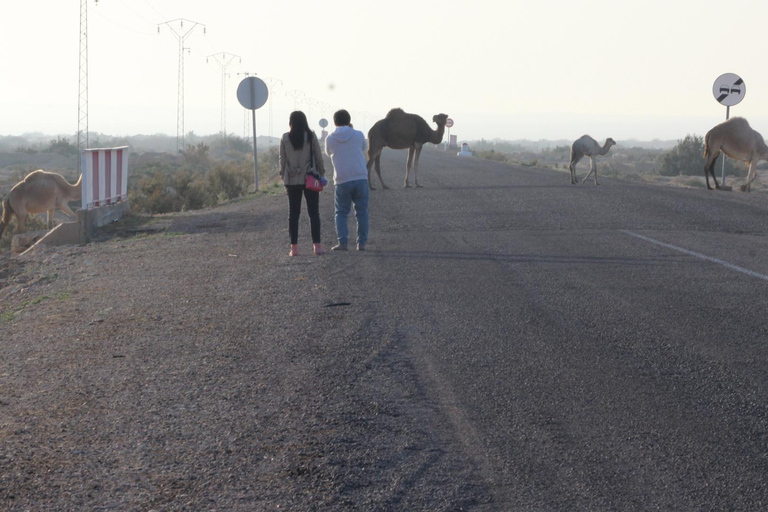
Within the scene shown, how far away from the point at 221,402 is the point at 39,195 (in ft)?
40.0

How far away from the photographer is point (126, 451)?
5.00 metres

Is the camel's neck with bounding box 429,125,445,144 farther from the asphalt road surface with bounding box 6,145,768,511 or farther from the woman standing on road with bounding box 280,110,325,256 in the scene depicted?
the woman standing on road with bounding box 280,110,325,256

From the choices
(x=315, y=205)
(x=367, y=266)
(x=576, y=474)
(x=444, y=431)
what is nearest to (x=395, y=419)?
(x=444, y=431)

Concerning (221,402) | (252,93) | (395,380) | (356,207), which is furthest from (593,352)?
(252,93)

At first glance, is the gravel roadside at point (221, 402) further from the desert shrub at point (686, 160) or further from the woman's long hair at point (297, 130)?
the desert shrub at point (686, 160)

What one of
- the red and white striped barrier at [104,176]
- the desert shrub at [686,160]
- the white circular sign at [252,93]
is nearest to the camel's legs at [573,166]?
the white circular sign at [252,93]

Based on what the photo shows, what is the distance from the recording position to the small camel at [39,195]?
16641 millimetres

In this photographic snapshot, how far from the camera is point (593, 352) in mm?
6777

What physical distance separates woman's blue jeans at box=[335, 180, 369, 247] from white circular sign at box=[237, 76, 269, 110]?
39.6 ft

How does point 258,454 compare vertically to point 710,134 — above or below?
below

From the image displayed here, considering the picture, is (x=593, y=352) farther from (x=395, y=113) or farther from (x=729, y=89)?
(x=729, y=89)

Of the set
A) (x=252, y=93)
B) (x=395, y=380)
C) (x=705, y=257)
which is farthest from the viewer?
(x=252, y=93)

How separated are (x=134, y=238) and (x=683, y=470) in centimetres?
1193

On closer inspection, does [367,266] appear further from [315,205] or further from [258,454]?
[258,454]
